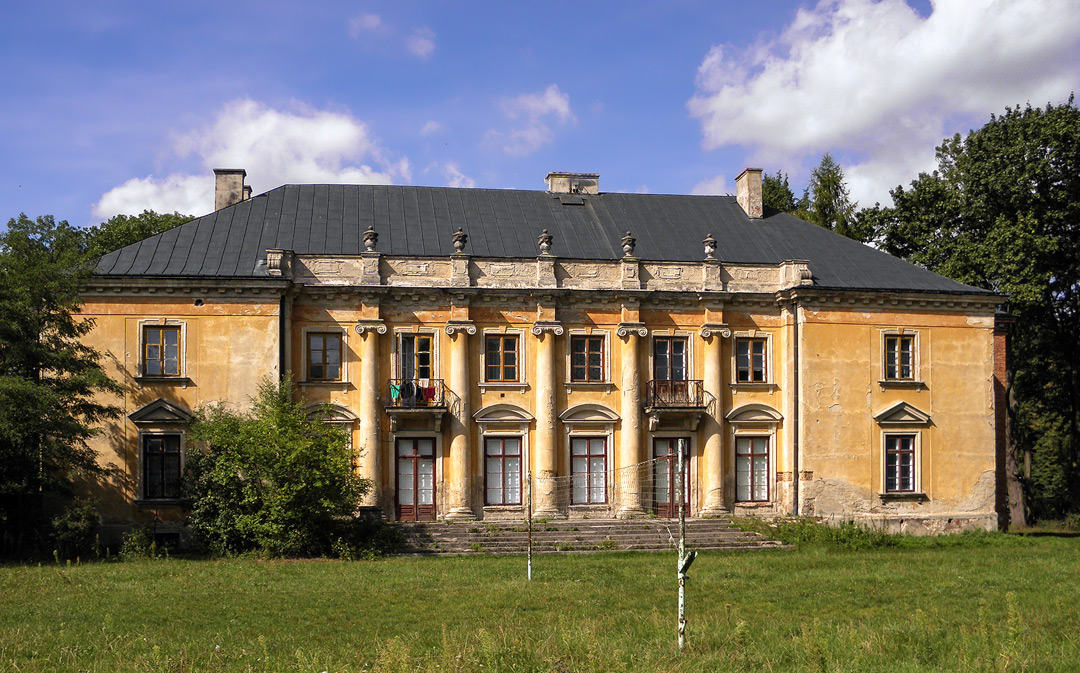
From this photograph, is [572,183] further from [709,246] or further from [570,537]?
[570,537]

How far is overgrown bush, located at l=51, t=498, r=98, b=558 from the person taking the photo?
2220cm

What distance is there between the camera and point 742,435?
28594 mm

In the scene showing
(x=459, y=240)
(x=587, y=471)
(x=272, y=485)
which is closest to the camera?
(x=272, y=485)

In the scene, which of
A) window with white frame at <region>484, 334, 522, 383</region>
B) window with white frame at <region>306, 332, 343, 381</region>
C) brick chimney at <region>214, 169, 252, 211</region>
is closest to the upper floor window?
window with white frame at <region>484, 334, 522, 383</region>

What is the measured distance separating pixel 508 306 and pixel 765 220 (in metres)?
10.5

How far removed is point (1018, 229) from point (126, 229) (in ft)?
115

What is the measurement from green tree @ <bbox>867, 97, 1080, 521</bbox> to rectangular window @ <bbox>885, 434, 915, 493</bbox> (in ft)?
26.7

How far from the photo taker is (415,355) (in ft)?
89.6

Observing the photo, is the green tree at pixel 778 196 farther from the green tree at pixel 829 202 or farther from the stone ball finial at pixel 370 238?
the stone ball finial at pixel 370 238

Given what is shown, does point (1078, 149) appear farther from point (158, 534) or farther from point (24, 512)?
point (24, 512)

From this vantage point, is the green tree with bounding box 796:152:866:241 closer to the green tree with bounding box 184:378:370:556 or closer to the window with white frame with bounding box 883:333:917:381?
the window with white frame with bounding box 883:333:917:381

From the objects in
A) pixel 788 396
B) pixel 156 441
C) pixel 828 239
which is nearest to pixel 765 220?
pixel 828 239

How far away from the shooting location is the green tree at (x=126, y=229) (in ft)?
129

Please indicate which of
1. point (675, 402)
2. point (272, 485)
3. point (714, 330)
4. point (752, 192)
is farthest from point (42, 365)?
point (752, 192)
